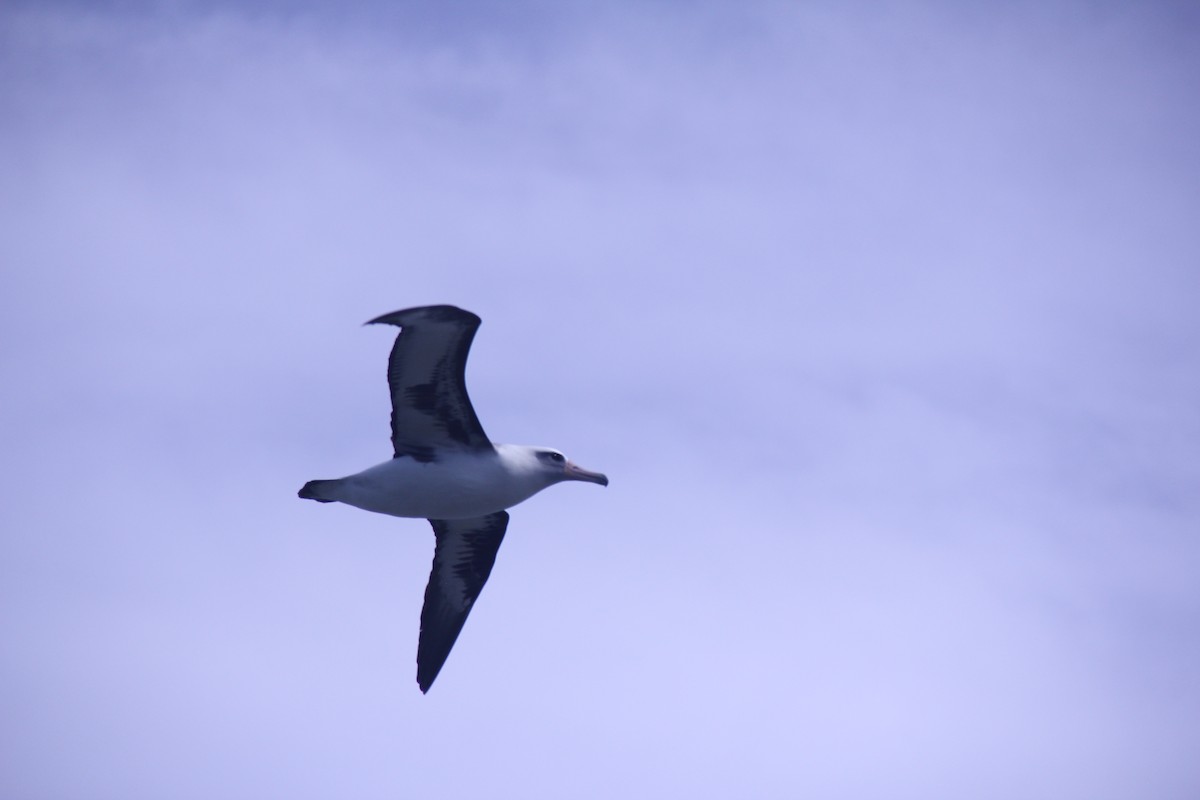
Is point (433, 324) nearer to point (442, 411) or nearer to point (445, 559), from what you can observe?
point (442, 411)

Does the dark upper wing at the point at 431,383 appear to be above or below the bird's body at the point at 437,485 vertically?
above

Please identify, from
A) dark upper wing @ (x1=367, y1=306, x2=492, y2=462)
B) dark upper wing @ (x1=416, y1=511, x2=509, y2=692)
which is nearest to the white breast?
dark upper wing @ (x1=367, y1=306, x2=492, y2=462)

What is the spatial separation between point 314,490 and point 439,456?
1941 millimetres

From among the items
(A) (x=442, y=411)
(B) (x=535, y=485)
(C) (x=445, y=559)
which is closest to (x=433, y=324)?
(A) (x=442, y=411)

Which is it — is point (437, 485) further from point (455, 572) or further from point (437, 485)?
point (455, 572)

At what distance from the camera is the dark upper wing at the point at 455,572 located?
2330 cm

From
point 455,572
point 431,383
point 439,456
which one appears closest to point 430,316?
point 431,383

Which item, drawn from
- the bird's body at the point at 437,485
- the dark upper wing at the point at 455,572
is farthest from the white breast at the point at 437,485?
the dark upper wing at the point at 455,572

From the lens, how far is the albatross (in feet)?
63.8

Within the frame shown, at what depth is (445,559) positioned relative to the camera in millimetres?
23500

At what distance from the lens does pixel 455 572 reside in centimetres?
2352

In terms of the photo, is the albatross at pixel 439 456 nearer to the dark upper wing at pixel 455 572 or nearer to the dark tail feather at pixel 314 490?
the dark tail feather at pixel 314 490

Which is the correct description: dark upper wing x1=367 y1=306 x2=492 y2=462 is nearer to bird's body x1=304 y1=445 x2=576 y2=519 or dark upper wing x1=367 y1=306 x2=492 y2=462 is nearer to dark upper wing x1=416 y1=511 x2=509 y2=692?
bird's body x1=304 y1=445 x2=576 y2=519

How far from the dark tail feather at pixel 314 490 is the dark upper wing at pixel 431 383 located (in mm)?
1203
